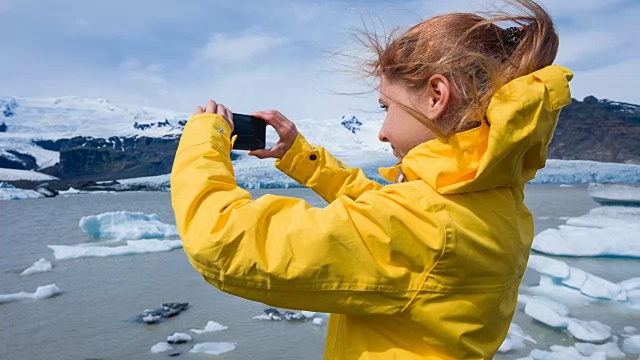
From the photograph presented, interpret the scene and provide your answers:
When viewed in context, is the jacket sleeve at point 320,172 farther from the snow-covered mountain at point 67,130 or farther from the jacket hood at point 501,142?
the snow-covered mountain at point 67,130

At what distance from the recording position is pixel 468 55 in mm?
853

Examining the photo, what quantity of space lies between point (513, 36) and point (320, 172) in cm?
57

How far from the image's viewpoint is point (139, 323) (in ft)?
14.6

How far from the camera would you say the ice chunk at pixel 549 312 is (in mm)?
4082

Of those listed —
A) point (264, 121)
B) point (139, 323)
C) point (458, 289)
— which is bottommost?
point (139, 323)

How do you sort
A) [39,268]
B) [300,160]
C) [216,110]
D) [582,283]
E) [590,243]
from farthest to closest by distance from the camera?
1. [590,243]
2. [39,268]
3. [582,283]
4. [300,160]
5. [216,110]

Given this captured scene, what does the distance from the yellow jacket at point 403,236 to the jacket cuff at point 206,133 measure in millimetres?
13

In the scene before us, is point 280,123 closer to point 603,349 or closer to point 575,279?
point 603,349

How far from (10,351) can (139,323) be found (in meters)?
0.98

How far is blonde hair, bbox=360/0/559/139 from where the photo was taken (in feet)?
2.80

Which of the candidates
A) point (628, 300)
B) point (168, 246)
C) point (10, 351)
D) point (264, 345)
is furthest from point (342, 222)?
point (168, 246)

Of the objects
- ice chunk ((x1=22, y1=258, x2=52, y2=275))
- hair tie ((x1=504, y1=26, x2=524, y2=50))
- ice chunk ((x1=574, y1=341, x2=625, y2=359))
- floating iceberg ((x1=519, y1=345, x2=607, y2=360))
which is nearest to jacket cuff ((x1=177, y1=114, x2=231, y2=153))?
hair tie ((x1=504, y1=26, x2=524, y2=50))

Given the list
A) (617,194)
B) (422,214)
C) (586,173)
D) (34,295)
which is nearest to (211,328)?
(34,295)

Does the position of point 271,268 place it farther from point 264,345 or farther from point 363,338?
point 264,345
